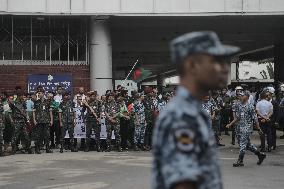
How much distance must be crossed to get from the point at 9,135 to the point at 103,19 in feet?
20.7

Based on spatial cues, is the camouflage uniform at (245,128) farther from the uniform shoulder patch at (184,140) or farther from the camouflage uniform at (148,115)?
the uniform shoulder patch at (184,140)

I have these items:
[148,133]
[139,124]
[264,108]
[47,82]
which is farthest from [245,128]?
[47,82]

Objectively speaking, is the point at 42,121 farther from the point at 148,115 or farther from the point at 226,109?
the point at 226,109

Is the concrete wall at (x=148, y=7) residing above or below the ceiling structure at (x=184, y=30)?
above

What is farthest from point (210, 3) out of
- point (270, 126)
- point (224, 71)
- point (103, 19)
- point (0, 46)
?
point (224, 71)

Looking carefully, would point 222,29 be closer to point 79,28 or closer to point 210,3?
point 210,3

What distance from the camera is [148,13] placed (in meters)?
19.4

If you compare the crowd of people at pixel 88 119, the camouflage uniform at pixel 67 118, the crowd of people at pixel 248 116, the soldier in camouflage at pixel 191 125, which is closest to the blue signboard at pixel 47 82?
the crowd of people at pixel 88 119

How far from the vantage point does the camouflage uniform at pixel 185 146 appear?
2553 millimetres

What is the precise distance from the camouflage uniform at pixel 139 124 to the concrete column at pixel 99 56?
169 inches

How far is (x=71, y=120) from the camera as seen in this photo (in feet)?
50.2

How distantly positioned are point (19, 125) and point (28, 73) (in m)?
5.13

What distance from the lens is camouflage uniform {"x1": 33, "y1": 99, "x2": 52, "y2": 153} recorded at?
1478cm

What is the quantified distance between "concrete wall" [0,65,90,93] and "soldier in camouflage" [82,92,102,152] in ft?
14.4
